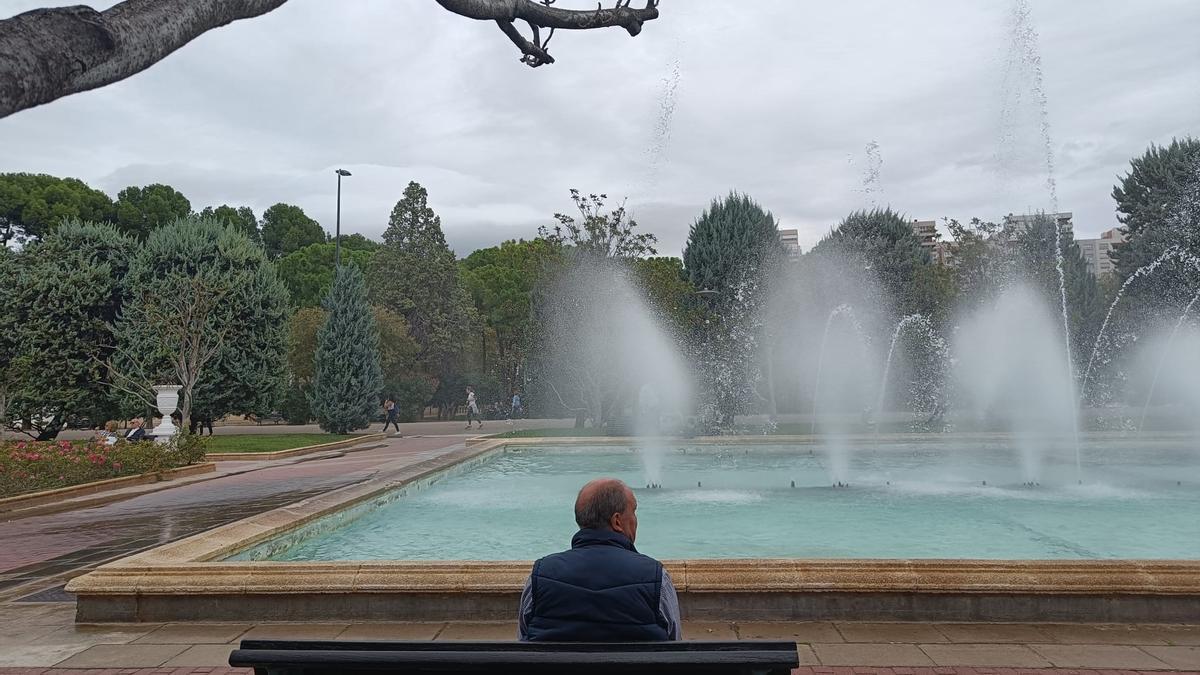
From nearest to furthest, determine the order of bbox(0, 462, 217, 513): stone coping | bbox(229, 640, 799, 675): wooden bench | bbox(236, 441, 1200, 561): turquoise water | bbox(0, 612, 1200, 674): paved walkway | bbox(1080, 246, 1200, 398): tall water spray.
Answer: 1. bbox(229, 640, 799, 675): wooden bench
2. bbox(0, 612, 1200, 674): paved walkway
3. bbox(236, 441, 1200, 561): turquoise water
4. bbox(0, 462, 217, 513): stone coping
5. bbox(1080, 246, 1200, 398): tall water spray

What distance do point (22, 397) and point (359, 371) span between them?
10805 mm

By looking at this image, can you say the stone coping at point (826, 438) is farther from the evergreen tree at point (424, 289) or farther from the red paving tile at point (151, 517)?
the evergreen tree at point (424, 289)

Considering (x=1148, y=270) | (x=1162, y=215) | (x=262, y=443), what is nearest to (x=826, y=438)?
(x=262, y=443)

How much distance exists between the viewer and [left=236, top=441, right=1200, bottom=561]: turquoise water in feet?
27.1

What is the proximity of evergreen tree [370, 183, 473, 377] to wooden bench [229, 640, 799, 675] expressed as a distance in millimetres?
44478

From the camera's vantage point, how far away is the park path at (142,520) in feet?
25.9

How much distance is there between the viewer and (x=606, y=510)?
9.21ft

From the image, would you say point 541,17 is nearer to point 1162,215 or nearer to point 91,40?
point 91,40

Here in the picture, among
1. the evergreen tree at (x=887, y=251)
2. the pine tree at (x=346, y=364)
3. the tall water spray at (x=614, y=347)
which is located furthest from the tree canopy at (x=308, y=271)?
the evergreen tree at (x=887, y=251)

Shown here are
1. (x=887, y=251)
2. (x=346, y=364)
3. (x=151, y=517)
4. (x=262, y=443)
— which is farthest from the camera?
(x=887, y=251)

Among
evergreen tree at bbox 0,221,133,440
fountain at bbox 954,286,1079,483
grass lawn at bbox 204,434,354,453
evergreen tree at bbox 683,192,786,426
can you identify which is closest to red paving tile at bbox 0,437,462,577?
grass lawn at bbox 204,434,354,453

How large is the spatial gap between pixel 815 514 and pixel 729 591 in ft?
18.0

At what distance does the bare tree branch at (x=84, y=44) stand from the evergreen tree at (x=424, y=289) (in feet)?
142

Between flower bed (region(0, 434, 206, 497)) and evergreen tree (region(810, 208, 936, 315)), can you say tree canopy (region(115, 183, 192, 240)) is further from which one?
evergreen tree (region(810, 208, 936, 315))
